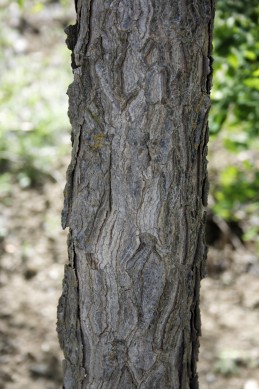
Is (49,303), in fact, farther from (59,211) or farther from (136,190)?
(136,190)

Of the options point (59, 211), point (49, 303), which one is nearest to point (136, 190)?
point (49, 303)

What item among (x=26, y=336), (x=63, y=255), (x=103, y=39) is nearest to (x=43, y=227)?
(x=63, y=255)

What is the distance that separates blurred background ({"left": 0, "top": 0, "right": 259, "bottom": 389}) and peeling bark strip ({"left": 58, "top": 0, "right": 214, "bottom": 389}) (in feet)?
2.51

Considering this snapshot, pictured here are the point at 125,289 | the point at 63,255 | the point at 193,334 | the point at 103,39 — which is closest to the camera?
the point at 103,39

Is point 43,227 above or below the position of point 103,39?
above

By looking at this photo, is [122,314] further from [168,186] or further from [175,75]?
[175,75]

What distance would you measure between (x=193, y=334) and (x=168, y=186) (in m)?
0.44

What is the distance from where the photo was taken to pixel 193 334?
168cm

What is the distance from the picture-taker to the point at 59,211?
453 centimetres

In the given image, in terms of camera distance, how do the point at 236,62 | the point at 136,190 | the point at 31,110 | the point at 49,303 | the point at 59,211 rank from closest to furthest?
the point at 136,190 < the point at 236,62 < the point at 49,303 < the point at 59,211 < the point at 31,110

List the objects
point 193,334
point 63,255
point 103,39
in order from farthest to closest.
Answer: point 63,255
point 193,334
point 103,39

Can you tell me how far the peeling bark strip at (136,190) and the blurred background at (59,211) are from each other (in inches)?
30.2

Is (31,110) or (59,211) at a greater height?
(31,110)

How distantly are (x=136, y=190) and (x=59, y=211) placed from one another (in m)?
3.12
